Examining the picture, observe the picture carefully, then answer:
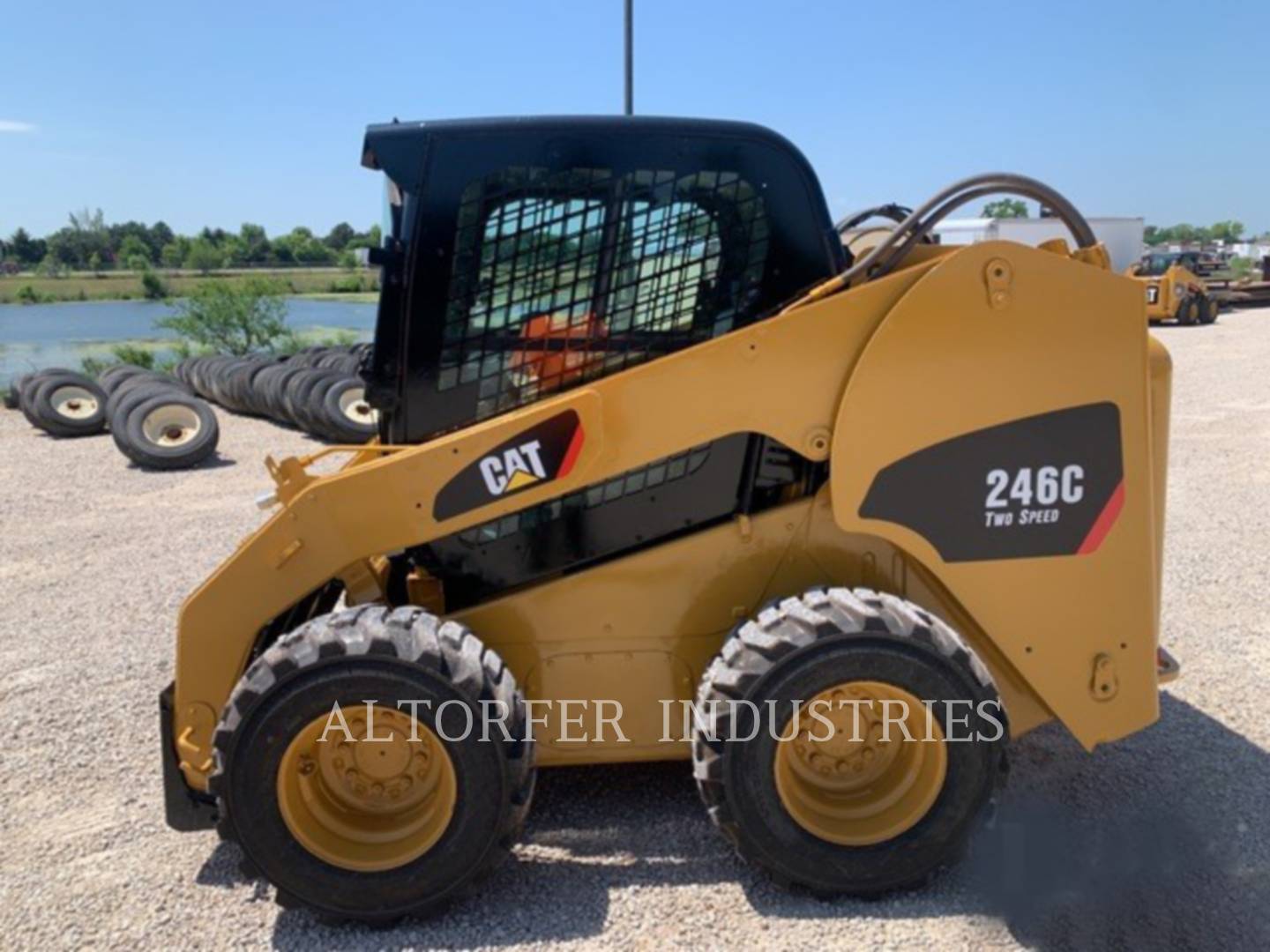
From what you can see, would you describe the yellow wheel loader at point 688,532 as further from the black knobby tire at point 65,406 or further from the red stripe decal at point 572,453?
the black knobby tire at point 65,406

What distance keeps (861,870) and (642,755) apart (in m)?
0.80

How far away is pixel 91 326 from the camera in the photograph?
3538 cm

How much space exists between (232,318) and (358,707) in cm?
2134

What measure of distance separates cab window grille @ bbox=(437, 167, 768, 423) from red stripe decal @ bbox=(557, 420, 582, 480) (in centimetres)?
32

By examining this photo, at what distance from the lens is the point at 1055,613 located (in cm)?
328

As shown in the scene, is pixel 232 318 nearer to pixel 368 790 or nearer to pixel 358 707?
pixel 368 790

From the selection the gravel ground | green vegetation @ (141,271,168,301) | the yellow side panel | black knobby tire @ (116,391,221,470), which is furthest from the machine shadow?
green vegetation @ (141,271,168,301)

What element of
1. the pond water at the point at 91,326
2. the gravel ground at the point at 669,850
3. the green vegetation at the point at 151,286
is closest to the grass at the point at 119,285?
the green vegetation at the point at 151,286

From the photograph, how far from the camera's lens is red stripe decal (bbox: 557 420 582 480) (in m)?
3.16

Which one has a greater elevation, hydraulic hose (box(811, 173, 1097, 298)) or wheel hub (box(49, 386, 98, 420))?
hydraulic hose (box(811, 173, 1097, 298))

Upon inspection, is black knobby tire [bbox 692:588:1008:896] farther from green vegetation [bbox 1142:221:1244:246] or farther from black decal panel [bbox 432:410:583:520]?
green vegetation [bbox 1142:221:1244:246]

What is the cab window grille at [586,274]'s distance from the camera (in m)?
3.32

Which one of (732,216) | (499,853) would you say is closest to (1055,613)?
(732,216)

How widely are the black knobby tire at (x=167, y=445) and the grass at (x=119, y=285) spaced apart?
26.0m
